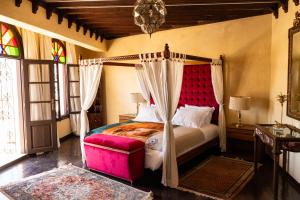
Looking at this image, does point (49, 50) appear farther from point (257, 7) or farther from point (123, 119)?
point (257, 7)

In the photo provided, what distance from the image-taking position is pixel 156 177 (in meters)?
3.54

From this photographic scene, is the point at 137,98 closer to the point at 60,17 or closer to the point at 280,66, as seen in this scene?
the point at 60,17

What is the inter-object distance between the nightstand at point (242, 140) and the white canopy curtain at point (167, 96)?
1.90 m

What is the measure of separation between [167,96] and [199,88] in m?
2.12

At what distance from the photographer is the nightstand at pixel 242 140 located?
4469mm

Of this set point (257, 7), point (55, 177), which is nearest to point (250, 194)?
point (55, 177)

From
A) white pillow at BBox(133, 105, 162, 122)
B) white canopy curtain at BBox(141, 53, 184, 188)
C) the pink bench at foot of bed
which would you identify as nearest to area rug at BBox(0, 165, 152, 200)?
the pink bench at foot of bed

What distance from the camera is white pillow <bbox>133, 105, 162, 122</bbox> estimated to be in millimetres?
5043

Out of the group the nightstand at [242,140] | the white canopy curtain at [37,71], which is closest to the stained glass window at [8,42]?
the white canopy curtain at [37,71]

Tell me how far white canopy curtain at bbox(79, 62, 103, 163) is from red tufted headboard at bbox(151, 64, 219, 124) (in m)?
2.18

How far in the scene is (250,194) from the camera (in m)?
3.07

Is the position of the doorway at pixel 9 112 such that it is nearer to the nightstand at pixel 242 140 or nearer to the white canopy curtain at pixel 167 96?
the white canopy curtain at pixel 167 96

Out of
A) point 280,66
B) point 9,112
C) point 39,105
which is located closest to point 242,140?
point 280,66

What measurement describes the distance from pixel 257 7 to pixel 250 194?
10.7 feet
